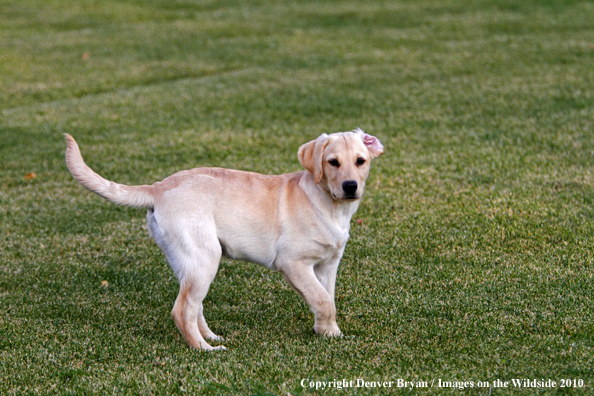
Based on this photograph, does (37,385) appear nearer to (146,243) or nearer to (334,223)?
(334,223)

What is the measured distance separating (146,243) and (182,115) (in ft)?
17.8

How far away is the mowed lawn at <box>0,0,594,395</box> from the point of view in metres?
4.43

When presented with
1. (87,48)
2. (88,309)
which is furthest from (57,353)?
(87,48)

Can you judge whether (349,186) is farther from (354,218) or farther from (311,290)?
(354,218)

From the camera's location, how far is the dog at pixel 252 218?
450 centimetres

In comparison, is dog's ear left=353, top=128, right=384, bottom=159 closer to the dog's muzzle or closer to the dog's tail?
the dog's muzzle

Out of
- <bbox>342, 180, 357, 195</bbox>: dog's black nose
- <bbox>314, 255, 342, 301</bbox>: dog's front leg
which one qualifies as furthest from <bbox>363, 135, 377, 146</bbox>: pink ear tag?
<bbox>314, 255, 342, 301</bbox>: dog's front leg

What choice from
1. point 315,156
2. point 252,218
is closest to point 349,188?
point 315,156

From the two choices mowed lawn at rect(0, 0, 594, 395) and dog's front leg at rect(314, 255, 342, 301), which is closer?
mowed lawn at rect(0, 0, 594, 395)

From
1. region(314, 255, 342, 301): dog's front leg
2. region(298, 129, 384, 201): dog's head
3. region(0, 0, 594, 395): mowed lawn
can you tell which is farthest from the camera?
region(314, 255, 342, 301): dog's front leg

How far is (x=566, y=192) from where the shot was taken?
25.2 ft

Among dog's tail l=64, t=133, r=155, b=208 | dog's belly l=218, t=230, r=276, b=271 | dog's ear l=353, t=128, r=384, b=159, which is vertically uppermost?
dog's ear l=353, t=128, r=384, b=159

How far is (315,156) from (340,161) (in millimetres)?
194

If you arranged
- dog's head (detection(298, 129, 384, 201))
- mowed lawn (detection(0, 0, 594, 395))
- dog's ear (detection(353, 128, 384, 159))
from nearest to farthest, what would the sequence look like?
mowed lawn (detection(0, 0, 594, 395)) < dog's head (detection(298, 129, 384, 201)) < dog's ear (detection(353, 128, 384, 159))
